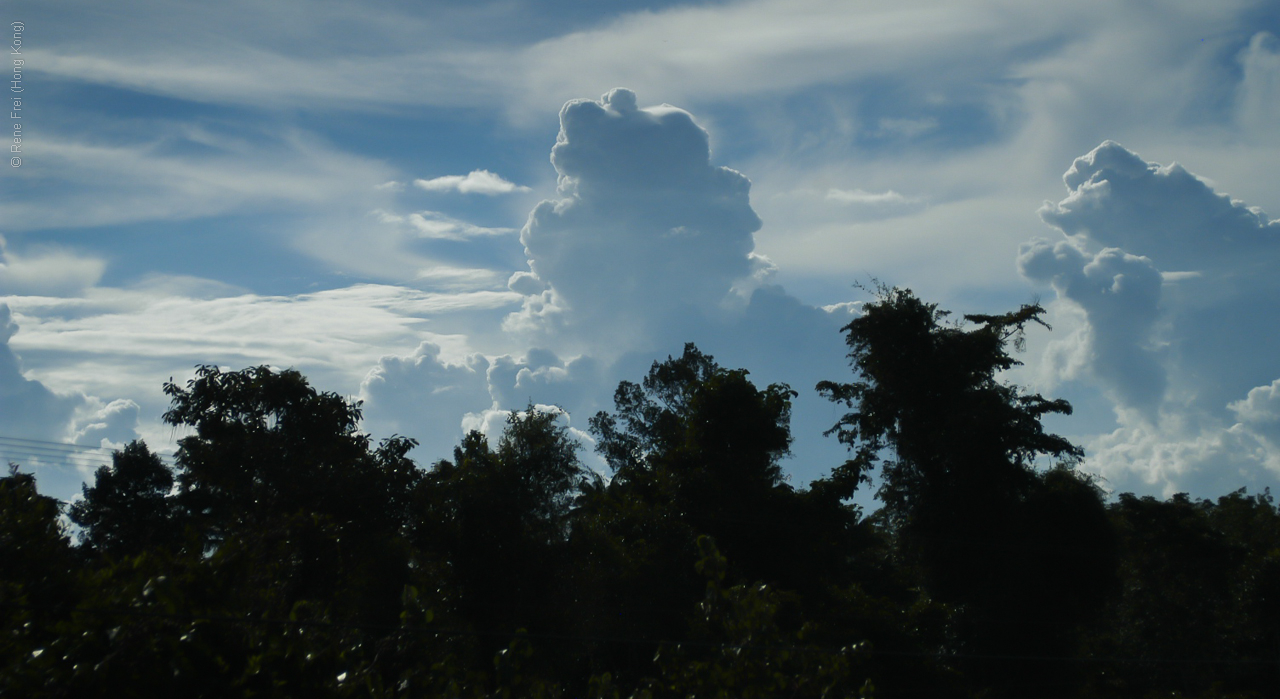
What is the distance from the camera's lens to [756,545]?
20734 millimetres

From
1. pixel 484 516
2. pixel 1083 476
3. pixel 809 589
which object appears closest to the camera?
pixel 484 516

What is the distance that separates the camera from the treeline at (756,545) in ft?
50.2

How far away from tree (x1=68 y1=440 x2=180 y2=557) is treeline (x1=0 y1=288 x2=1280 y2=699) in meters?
12.9

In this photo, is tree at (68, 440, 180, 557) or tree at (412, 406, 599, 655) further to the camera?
tree at (68, 440, 180, 557)

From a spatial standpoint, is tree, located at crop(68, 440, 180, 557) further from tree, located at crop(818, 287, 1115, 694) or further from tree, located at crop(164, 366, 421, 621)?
tree, located at crop(818, 287, 1115, 694)

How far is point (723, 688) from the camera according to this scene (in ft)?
29.9

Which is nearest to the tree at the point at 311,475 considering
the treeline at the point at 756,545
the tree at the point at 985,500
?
the treeline at the point at 756,545

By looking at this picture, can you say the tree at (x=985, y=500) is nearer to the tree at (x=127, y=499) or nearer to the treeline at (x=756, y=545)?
the treeline at (x=756, y=545)

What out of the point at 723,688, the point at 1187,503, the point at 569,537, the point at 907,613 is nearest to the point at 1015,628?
the point at 907,613

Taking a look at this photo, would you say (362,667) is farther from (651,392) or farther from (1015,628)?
(651,392)

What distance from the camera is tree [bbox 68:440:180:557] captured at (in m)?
37.6

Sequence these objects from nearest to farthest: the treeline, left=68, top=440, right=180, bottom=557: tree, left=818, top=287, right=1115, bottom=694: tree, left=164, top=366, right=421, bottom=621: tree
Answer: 1. the treeline
2. left=164, top=366, right=421, bottom=621: tree
3. left=818, top=287, right=1115, bottom=694: tree
4. left=68, top=440, right=180, bottom=557: tree

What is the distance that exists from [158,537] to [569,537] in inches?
890

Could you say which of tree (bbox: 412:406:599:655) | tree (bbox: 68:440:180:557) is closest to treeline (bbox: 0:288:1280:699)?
tree (bbox: 412:406:599:655)
